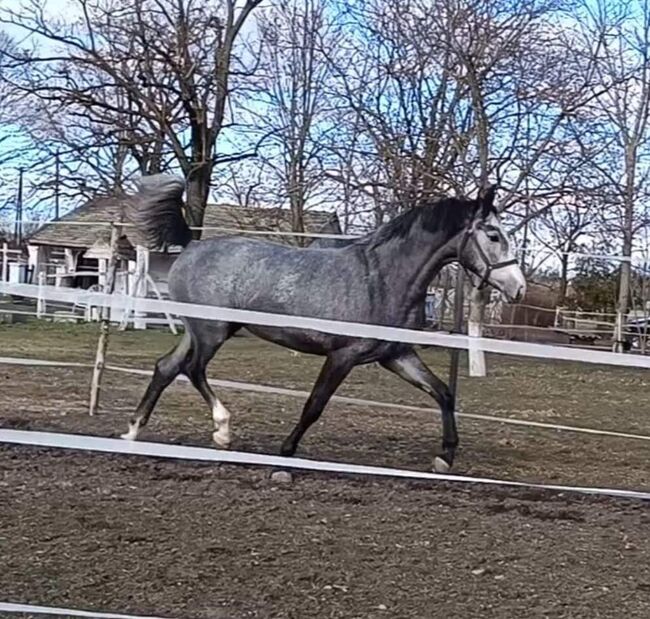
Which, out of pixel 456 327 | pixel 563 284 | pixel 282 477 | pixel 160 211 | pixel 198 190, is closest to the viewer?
pixel 282 477

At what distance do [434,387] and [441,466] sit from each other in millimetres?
432

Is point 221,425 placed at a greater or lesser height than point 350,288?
lesser

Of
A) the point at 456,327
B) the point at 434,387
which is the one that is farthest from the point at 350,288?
the point at 456,327

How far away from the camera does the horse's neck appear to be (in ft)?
16.0

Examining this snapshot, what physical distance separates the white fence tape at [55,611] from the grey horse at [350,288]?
7.64 ft

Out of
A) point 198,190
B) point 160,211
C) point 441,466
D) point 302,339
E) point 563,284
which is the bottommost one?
point 441,466

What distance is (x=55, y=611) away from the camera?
2.59 meters

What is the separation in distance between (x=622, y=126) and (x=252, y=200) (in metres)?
7.77

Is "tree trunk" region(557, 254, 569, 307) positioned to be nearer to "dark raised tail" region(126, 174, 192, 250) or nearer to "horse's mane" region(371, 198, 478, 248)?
"dark raised tail" region(126, 174, 192, 250)

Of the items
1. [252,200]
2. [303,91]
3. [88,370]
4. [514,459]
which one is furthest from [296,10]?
[514,459]

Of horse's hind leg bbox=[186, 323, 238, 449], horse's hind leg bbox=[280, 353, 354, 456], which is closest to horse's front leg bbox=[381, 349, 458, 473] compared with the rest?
horse's hind leg bbox=[280, 353, 354, 456]

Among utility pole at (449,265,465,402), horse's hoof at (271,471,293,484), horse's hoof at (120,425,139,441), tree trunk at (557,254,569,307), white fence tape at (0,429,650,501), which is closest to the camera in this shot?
white fence tape at (0,429,650,501)

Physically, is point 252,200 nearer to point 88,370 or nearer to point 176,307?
point 88,370

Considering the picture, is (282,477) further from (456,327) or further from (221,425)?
(456,327)
